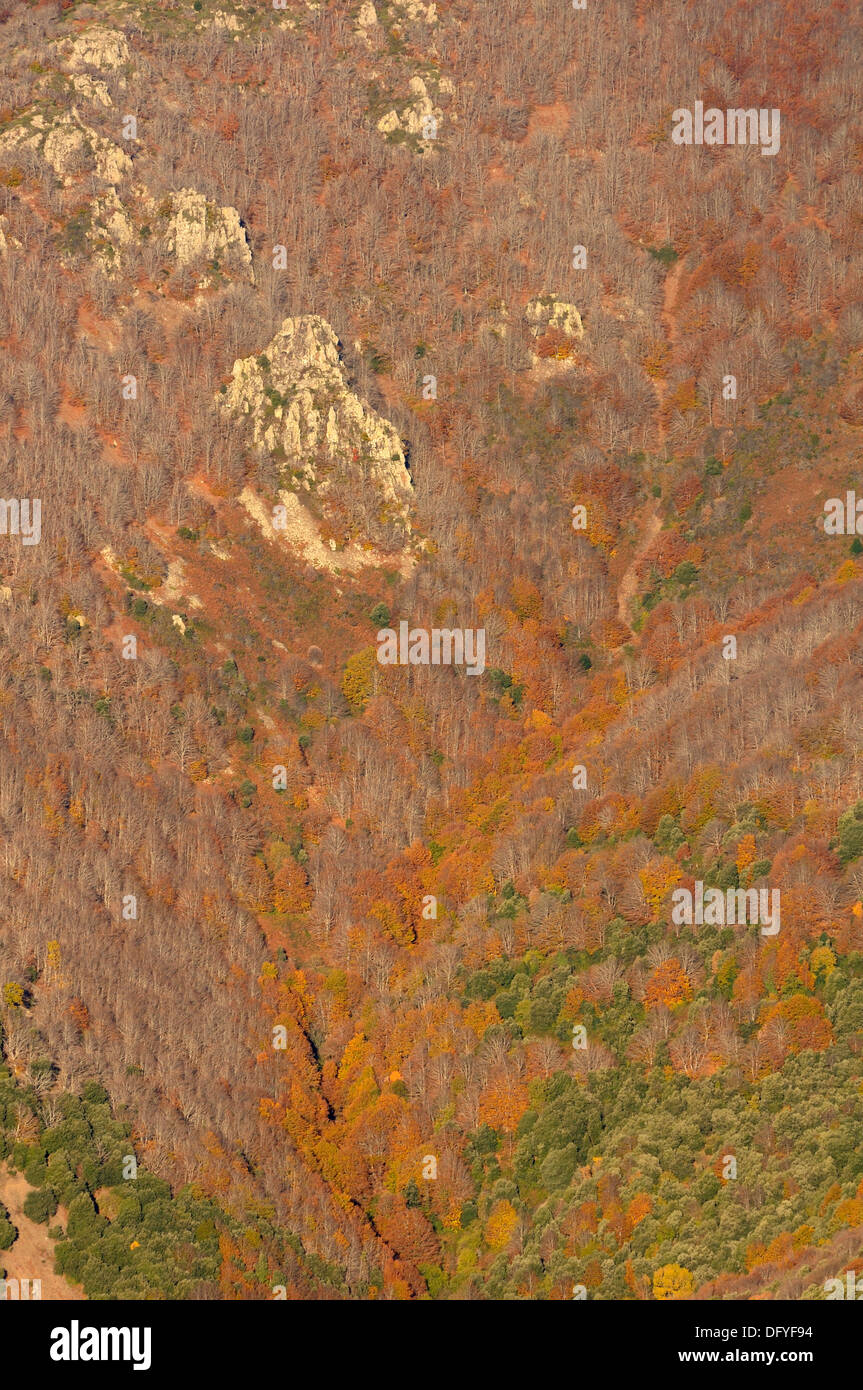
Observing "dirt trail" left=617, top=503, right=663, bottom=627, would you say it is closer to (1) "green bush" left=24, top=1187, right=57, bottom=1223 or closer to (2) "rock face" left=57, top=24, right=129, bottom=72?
(1) "green bush" left=24, top=1187, right=57, bottom=1223

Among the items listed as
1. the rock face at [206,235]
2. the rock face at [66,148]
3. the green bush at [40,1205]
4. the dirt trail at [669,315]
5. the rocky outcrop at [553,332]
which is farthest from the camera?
the rock face at [66,148]

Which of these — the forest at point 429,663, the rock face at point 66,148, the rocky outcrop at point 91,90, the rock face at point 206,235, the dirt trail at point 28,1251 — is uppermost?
the rocky outcrop at point 91,90

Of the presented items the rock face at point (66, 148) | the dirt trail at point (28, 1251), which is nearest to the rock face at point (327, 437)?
the rock face at point (66, 148)

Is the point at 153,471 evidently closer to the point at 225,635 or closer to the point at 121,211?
the point at 225,635

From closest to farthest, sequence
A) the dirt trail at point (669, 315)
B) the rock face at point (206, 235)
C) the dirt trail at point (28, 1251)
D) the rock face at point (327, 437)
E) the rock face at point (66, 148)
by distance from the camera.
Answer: the dirt trail at point (28, 1251) < the rock face at point (327, 437) < the dirt trail at point (669, 315) < the rock face at point (206, 235) < the rock face at point (66, 148)

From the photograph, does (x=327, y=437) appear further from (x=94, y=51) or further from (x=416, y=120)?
(x=94, y=51)

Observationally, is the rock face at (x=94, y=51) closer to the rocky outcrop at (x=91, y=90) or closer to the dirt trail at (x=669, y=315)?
the rocky outcrop at (x=91, y=90)

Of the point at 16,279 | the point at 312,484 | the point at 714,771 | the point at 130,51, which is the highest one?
the point at 130,51

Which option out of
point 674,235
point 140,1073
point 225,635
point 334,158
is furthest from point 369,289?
point 140,1073
